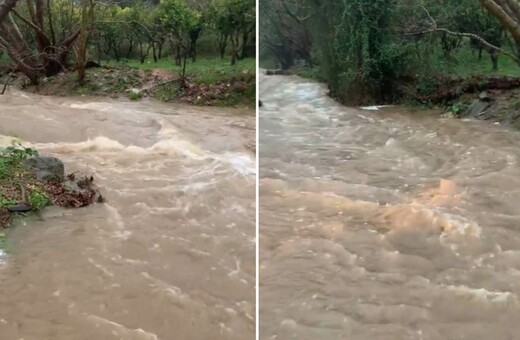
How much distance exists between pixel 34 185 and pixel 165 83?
1084mm

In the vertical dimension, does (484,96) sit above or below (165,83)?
below

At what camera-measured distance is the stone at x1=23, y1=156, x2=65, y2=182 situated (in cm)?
232

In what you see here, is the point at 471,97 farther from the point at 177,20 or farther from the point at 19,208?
the point at 19,208

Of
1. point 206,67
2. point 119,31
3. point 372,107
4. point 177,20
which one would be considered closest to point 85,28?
point 119,31

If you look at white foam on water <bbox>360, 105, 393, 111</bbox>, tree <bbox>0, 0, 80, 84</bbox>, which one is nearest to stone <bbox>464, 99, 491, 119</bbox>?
white foam on water <bbox>360, 105, 393, 111</bbox>

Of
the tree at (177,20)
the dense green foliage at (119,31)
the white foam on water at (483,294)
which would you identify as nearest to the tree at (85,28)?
the dense green foliage at (119,31)

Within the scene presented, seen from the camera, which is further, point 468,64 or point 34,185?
point 468,64

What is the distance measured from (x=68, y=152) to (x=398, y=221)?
4.73 ft

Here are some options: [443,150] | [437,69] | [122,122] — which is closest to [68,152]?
[122,122]

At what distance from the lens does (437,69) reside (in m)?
3.95

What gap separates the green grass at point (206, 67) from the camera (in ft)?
9.62

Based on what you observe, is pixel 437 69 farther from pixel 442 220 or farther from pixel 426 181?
pixel 442 220

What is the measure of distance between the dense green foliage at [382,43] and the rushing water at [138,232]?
54 cm

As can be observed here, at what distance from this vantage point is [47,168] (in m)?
2.36
